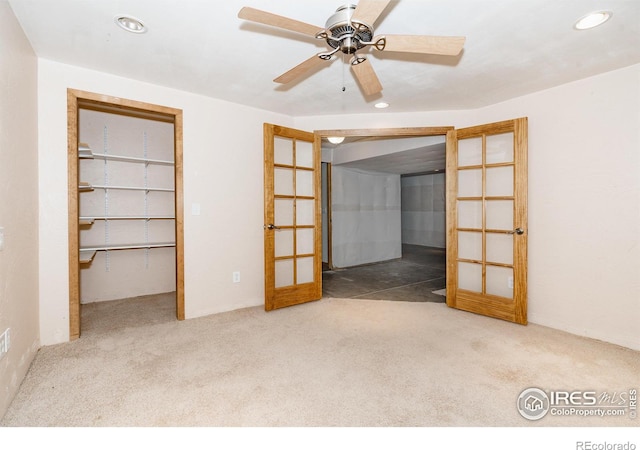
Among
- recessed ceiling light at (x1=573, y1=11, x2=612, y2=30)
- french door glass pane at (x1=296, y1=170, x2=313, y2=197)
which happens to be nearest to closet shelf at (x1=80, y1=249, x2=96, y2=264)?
french door glass pane at (x1=296, y1=170, x2=313, y2=197)

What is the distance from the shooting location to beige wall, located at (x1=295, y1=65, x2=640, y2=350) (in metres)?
2.63

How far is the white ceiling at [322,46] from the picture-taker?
1.87 m

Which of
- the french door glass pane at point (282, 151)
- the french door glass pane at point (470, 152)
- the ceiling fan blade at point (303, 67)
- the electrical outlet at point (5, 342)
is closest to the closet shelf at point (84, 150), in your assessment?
the french door glass pane at point (282, 151)

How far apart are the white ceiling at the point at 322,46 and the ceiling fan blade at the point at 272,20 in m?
0.31

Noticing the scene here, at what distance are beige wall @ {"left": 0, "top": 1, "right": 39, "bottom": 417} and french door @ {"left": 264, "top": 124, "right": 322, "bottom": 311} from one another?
6.32 feet

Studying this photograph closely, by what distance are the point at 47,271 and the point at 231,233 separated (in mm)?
1608

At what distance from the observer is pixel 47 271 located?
2613mm

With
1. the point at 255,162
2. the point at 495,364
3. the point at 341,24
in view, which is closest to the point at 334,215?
the point at 255,162

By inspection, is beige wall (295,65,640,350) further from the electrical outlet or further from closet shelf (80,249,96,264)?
closet shelf (80,249,96,264)

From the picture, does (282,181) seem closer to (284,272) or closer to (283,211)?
(283,211)

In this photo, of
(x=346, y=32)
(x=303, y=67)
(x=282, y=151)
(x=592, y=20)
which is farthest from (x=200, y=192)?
(x=592, y=20)

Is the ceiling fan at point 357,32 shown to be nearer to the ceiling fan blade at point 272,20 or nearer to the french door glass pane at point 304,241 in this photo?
the ceiling fan blade at point 272,20

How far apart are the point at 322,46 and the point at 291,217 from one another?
197 cm
